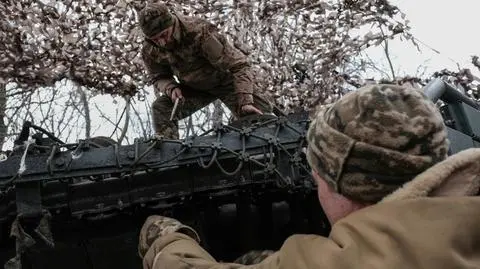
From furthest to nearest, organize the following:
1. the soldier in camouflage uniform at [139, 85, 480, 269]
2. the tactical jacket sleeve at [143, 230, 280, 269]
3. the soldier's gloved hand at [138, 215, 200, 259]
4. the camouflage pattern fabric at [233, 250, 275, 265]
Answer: the camouflage pattern fabric at [233, 250, 275, 265]
the soldier's gloved hand at [138, 215, 200, 259]
the tactical jacket sleeve at [143, 230, 280, 269]
the soldier in camouflage uniform at [139, 85, 480, 269]

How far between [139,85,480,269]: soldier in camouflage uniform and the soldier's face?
2932 mm

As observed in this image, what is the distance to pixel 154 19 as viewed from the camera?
433cm

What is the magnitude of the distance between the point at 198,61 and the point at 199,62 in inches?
0.5

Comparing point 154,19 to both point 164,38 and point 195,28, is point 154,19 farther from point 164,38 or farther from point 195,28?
point 195,28

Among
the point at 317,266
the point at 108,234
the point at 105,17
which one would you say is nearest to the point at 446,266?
the point at 317,266

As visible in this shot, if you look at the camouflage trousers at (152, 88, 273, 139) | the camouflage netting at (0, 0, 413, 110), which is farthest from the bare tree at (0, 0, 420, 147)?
the camouflage trousers at (152, 88, 273, 139)

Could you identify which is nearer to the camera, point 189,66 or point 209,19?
point 189,66

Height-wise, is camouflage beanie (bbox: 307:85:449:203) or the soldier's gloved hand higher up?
camouflage beanie (bbox: 307:85:449:203)

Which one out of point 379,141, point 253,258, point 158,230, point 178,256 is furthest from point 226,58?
point 379,141

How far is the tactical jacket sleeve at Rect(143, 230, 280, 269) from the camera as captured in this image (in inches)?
74.6

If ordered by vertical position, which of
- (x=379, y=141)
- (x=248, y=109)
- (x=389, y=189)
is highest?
(x=248, y=109)

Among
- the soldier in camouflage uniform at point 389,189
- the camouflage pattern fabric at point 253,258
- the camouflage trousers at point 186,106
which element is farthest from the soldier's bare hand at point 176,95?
the soldier in camouflage uniform at point 389,189

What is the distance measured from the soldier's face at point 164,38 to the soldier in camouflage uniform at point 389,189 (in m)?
2.93

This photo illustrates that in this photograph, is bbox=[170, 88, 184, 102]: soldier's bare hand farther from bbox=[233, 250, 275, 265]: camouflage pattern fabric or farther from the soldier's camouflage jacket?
bbox=[233, 250, 275, 265]: camouflage pattern fabric
